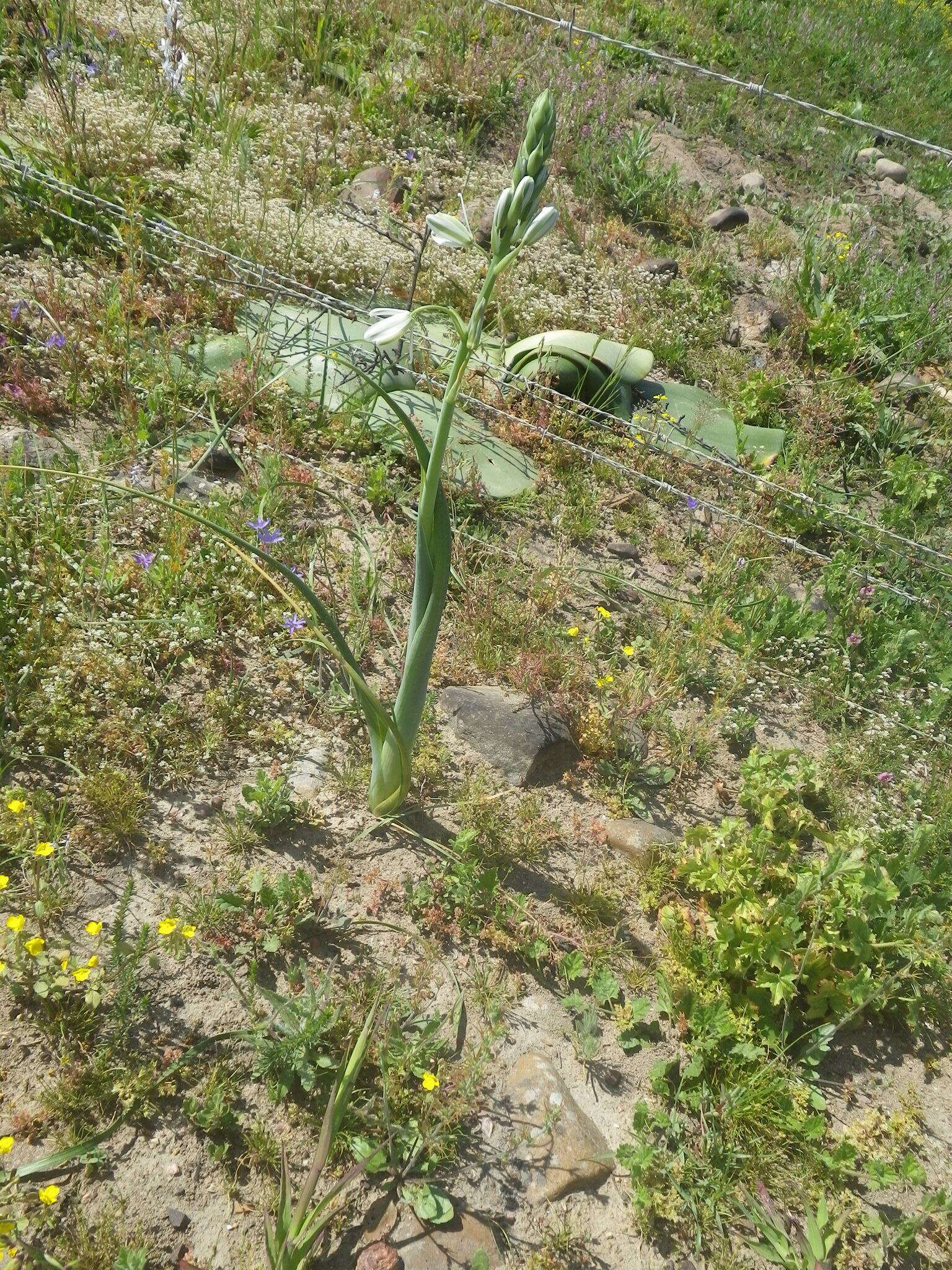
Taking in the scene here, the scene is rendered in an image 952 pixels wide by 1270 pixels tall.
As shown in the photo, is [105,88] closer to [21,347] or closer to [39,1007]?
[21,347]

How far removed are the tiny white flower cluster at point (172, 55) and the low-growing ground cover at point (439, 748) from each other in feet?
0.17

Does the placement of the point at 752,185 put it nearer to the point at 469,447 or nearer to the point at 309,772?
the point at 469,447

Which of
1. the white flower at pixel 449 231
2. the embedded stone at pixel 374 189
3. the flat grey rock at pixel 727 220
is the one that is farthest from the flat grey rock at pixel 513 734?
the flat grey rock at pixel 727 220

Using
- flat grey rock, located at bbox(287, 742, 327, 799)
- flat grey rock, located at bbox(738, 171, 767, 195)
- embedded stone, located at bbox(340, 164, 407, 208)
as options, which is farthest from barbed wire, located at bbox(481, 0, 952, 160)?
flat grey rock, located at bbox(287, 742, 327, 799)

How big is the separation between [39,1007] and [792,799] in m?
2.27

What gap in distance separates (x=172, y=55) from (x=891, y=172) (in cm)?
532

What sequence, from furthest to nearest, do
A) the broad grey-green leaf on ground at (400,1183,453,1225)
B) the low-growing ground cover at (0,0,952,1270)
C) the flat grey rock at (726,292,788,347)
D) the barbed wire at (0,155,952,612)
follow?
the flat grey rock at (726,292,788,347), the barbed wire at (0,155,952,612), the low-growing ground cover at (0,0,952,1270), the broad grey-green leaf on ground at (400,1183,453,1225)

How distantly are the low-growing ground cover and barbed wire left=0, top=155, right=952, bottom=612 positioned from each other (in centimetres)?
4

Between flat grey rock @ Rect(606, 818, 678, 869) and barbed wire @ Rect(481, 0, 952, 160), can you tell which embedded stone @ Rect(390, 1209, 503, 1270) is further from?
barbed wire @ Rect(481, 0, 952, 160)

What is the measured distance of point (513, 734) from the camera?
115 inches

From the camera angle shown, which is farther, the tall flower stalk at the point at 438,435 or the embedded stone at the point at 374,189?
the embedded stone at the point at 374,189

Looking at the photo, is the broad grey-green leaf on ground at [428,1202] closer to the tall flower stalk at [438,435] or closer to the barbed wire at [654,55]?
the tall flower stalk at [438,435]

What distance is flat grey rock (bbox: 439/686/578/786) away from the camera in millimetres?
2895

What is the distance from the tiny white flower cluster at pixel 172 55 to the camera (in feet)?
16.1
